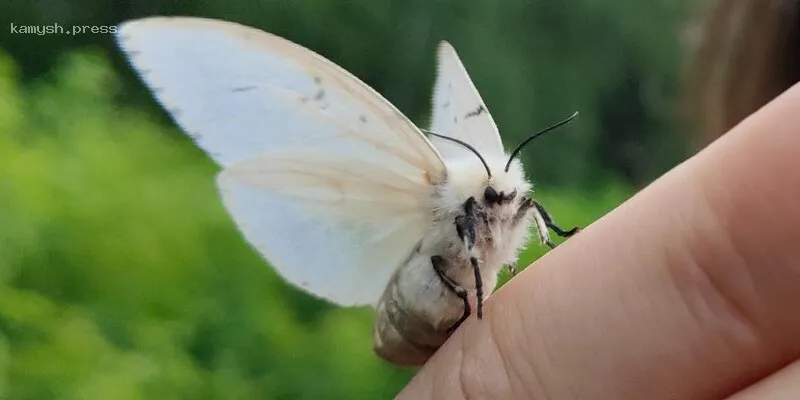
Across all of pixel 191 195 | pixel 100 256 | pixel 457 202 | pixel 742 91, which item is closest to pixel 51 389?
pixel 100 256

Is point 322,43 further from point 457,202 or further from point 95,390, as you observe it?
point 457,202

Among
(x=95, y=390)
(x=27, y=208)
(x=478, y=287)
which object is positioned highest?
(x=478, y=287)

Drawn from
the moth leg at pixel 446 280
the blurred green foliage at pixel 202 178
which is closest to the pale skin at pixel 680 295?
the moth leg at pixel 446 280

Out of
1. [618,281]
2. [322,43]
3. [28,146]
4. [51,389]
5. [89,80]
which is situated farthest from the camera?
[322,43]

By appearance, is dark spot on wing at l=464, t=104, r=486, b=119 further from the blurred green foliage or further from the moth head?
the blurred green foliage

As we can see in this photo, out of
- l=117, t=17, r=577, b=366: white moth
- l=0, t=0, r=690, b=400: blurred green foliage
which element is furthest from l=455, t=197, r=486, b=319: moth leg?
l=0, t=0, r=690, b=400: blurred green foliage
